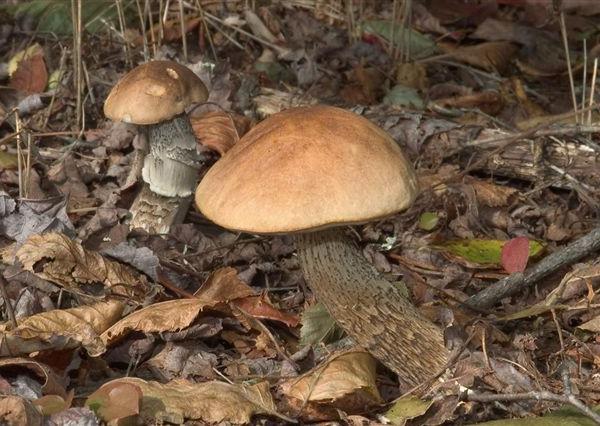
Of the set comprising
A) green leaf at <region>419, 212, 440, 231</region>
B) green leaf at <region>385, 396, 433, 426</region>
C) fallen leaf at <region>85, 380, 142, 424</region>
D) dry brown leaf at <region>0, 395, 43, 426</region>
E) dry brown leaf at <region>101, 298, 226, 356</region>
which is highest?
dry brown leaf at <region>0, 395, 43, 426</region>

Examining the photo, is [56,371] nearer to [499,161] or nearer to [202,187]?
[202,187]

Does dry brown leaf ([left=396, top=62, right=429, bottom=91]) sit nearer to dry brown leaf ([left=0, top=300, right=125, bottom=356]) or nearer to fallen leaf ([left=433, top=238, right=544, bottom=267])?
fallen leaf ([left=433, top=238, right=544, bottom=267])

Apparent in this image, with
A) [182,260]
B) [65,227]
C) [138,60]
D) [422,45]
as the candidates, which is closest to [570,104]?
[422,45]

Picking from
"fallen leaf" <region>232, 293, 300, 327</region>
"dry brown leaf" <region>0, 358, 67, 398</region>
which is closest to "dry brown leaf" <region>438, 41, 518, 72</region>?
"fallen leaf" <region>232, 293, 300, 327</region>

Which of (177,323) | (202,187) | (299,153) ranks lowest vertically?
(177,323)

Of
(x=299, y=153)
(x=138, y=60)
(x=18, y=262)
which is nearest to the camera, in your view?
(x=299, y=153)

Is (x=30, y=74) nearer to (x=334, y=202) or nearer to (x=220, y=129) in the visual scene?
(x=220, y=129)

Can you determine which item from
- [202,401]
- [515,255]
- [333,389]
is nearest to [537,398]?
[333,389]

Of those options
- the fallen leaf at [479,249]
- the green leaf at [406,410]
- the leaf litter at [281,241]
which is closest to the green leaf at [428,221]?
the leaf litter at [281,241]
